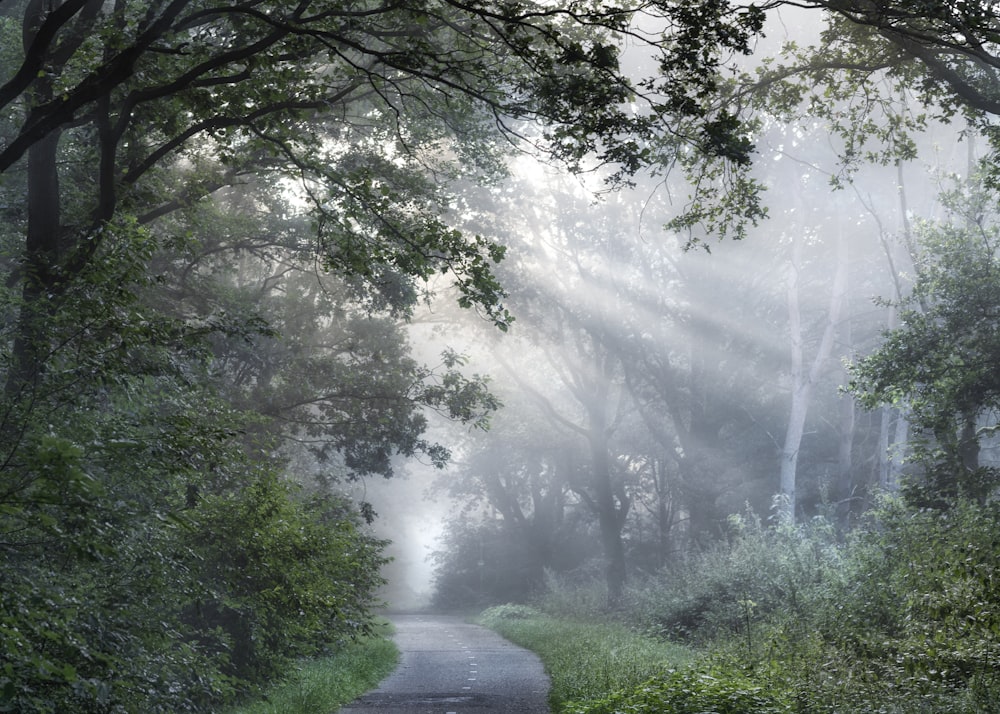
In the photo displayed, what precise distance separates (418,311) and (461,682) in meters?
23.7

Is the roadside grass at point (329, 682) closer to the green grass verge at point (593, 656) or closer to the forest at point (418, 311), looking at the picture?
the forest at point (418, 311)

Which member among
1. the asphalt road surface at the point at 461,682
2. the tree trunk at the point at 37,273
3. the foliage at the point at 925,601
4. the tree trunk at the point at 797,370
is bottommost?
the asphalt road surface at the point at 461,682

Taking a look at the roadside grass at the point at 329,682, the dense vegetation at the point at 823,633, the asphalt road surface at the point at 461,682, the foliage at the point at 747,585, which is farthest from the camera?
the foliage at the point at 747,585

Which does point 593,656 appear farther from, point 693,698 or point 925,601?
point 693,698

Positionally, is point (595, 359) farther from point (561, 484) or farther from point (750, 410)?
point (561, 484)

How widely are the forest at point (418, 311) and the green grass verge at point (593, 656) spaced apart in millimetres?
Answer: 1287

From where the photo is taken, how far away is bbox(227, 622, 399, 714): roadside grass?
14.4 meters

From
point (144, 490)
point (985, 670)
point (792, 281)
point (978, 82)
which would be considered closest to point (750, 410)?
point (792, 281)

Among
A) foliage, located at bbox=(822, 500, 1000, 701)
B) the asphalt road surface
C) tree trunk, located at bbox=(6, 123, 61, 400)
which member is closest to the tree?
foliage, located at bbox=(822, 500, 1000, 701)

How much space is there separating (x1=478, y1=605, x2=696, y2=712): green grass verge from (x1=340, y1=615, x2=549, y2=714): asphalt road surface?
417 mm

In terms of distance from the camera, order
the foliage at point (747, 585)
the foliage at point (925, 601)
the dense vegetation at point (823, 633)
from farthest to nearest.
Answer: the foliage at point (747, 585) < the foliage at point (925, 601) < the dense vegetation at point (823, 633)

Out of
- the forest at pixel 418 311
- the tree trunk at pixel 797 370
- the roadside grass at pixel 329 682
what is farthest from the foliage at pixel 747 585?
the tree trunk at pixel 797 370

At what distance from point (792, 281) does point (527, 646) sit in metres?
21.1

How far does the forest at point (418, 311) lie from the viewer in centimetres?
877
